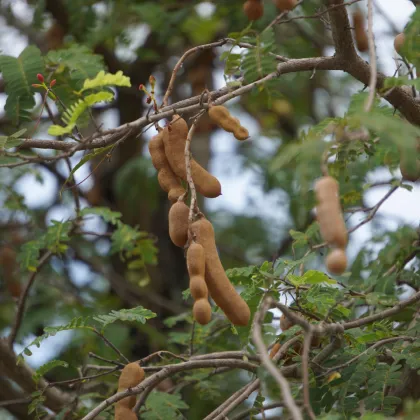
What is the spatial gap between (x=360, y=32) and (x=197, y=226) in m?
2.17

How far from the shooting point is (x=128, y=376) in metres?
1.90

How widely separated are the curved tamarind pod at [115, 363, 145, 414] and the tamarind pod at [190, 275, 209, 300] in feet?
1.49

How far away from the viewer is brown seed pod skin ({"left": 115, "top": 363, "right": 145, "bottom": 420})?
6.17ft

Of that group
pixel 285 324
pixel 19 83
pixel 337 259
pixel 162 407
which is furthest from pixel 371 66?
pixel 19 83

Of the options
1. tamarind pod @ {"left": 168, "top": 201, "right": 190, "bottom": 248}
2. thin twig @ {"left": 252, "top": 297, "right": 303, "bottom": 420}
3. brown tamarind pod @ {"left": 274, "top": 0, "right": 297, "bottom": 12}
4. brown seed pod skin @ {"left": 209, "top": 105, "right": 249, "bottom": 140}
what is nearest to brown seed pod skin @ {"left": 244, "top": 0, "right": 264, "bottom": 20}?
brown tamarind pod @ {"left": 274, "top": 0, "right": 297, "bottom": 12}

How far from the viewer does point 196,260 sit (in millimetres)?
1550

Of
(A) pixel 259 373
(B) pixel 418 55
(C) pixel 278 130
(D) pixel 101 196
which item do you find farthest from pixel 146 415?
(C) pixel 278 130

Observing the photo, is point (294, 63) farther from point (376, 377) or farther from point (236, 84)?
point (376, 377)

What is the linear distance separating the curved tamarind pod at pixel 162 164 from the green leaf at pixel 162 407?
2.94ft

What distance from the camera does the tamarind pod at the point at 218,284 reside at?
5.23 ft

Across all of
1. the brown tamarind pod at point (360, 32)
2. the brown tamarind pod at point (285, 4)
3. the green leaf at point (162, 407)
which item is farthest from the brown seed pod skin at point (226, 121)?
the brown tamarind pod at point (360, 32)

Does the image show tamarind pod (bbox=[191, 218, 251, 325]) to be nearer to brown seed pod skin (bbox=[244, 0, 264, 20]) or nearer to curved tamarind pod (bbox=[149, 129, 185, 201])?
curved tamarind pod (bbox=[149, 129, 185, 201])

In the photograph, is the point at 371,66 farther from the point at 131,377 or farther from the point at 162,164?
the point at 131,377

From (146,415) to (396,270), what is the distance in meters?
0.99
